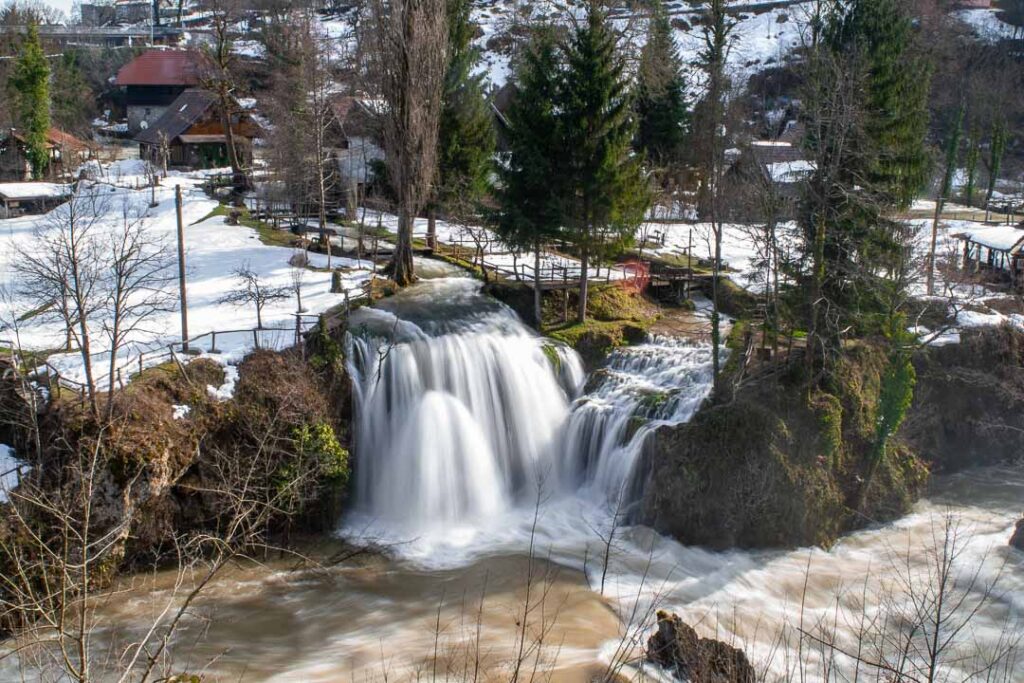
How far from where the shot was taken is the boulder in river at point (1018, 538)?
1889cm

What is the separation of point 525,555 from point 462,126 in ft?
56.6

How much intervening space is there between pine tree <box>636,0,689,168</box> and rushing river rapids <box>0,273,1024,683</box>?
21423 millimetres

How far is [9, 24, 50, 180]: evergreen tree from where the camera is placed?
1797 inches

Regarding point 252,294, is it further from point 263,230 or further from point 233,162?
point 233,162

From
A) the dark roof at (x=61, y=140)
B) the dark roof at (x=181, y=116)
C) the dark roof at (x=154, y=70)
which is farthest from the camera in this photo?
the dark roof at (x=154, y=70)

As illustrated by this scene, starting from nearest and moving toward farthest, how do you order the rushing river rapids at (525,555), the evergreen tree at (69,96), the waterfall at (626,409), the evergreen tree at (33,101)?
1. the rushing river rapids at (525,555)
2. the waterfall at (626,409)
3. the evergreen tree at (33,101)
4. the evergreen tree at (69,96)

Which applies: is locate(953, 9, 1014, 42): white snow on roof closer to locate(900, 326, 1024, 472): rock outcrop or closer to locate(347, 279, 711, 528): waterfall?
locate(900, 326, 1024, 472): rock outcrop

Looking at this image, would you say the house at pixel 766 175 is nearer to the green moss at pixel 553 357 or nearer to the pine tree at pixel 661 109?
the pine tree at pixel 661 109

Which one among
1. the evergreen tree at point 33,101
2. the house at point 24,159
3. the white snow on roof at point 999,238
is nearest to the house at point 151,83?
the house at point 24,159

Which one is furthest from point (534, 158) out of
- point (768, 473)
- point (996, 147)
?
point (996, 147)

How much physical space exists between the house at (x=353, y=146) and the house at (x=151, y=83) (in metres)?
26.9

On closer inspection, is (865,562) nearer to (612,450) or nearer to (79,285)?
(612,450)

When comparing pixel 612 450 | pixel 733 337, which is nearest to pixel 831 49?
pixel 733 337

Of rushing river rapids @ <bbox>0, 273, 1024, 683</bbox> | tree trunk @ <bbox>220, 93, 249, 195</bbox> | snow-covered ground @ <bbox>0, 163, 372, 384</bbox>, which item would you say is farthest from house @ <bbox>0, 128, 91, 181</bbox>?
rushing river rapids @ <bbox>0, 273, 1024, 683</bbox>
